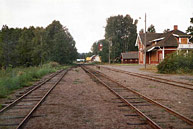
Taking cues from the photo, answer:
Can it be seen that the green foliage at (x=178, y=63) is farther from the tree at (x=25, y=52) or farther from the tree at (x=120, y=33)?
the tree at (x=25, y=52)

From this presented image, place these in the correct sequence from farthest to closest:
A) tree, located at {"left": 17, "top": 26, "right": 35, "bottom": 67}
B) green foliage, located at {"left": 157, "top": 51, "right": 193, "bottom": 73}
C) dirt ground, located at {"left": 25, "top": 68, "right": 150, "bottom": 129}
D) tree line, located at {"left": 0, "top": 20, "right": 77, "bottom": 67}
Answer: tree, located at {"left": 17, "top": 26, "right": 35, "bottom": 67}
tree line, located at {"left": 0, "top": 20, "right": 77, "bottom": 67}
green foliage, located at {"left": 157, "top": 51, "right": 193, "bottom": 73}
dirt ground, located at {"left": 25, "top": 68, "right": 150, "bottom": 129}

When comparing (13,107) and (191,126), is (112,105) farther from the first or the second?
(13,107)

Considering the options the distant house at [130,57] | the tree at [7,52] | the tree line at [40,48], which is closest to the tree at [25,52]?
the tree line at [40,48]

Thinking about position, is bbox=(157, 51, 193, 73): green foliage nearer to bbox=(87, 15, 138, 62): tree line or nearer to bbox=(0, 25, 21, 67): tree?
bbox=(0, 25, 21, 67): tree

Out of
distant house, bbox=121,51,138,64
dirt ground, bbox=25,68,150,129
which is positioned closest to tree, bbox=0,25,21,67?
distant house, bbox=121,51,138,64

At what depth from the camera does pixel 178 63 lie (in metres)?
21.8

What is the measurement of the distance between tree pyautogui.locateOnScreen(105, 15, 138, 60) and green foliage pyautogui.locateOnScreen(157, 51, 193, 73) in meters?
50.4

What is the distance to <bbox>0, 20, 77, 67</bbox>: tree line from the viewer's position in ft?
183

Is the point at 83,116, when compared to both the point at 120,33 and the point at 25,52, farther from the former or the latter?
the point at 120,33

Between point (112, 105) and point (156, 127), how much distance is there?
8.89 feet

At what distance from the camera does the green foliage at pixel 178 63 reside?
70.9ft

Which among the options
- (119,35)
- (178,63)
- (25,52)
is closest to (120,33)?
(119,35)

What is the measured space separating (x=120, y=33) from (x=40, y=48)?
3299cm

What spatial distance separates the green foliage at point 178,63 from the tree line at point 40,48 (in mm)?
37255
